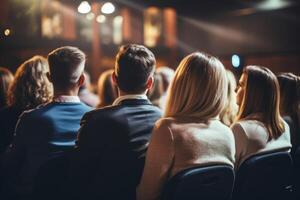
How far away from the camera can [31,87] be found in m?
2.68

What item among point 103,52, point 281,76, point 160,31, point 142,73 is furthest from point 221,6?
point 142,73

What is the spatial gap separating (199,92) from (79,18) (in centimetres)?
650

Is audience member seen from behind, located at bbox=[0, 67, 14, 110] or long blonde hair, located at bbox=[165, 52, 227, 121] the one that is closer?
long blonde hair, located at bbox=[165, 52, 227, 121]

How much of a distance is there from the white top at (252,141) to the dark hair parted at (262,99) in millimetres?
83

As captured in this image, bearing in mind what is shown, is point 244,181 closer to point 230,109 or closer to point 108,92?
point 230,109

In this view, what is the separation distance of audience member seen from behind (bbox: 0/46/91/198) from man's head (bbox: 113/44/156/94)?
1.09 feet

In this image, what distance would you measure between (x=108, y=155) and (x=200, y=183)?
17.8 inches

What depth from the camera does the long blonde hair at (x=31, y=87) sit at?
105 inches

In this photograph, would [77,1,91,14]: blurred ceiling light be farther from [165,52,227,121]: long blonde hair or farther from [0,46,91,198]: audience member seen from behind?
[165,52,227,121]: long blonde hair

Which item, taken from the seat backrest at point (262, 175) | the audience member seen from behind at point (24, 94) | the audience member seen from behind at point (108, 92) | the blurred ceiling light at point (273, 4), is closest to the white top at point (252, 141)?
the seat backrest at point (262, 175)

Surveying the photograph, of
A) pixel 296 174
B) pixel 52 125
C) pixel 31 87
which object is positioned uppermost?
pixel 31 87

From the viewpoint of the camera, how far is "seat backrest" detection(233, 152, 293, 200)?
6.97ft

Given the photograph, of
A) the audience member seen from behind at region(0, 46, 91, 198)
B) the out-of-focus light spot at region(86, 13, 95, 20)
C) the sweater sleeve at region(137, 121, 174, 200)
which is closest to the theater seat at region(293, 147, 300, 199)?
the sweater sleeve at region(137, 121, 174, 200)

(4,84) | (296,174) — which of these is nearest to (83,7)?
(4,84)
